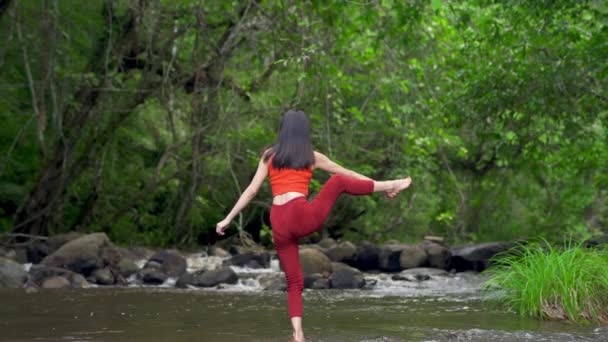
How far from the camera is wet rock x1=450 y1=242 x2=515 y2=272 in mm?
18000

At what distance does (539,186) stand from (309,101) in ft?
45.3

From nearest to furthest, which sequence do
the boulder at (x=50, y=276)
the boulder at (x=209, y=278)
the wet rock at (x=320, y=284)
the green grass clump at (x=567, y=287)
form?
the green grass clump at (x=567, y=287), the boulder at (x=50, y=276), the wet rock at (x=320, y=284), the boulder at (x=209, y=278)

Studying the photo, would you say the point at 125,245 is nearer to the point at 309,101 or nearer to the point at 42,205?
the point at 42,205

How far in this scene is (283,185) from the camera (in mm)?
6410

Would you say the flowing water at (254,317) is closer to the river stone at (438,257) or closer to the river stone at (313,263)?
the river stone at (313,263)

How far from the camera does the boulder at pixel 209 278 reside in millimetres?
13680

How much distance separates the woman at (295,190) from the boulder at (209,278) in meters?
7.35

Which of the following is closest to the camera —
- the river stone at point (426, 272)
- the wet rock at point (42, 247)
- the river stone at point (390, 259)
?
the wet rock at point (42, 247)

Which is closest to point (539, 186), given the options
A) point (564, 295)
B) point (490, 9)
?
point (490, 9)

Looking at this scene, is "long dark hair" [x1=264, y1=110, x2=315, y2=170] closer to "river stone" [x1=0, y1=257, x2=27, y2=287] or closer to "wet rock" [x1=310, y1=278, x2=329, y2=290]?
"wet rock" [x1=310, y1=278, x2=329, y2=290]

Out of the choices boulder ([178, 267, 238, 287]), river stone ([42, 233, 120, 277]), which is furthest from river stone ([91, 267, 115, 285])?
boulder ([178, 267, 238, 287])

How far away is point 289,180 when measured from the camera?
6.41m

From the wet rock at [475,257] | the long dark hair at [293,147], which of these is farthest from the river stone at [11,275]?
the wet rock at [475,257]

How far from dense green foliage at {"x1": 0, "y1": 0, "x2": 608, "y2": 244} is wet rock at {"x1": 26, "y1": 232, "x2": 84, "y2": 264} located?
784mm
